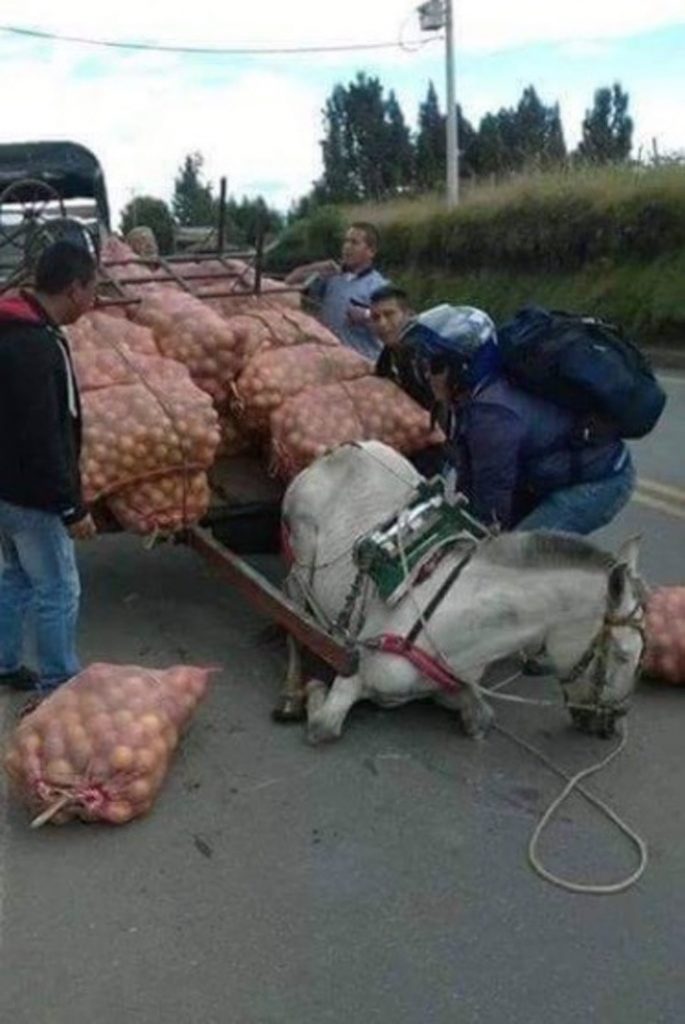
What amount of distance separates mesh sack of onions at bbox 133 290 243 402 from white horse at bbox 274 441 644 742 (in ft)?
4.35

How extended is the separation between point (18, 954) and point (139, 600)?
11.5ft

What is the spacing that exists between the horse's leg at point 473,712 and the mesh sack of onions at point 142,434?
1454 millimetres

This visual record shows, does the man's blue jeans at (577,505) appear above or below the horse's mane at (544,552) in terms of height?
below

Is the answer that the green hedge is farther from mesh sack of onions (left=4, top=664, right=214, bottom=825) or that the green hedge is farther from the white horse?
mesh sack of onions (left=4, top=664, right=214, bottom=825)

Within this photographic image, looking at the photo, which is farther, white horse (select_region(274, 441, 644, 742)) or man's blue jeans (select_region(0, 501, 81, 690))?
man's blue jeans (select_region(0, 501, 81, 690))

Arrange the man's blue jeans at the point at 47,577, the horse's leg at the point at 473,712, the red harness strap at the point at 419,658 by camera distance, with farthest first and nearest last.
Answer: the man's blue jeans at the point at 47,577
the horse's leg at the point at 473,712
the red harness strap at the point at 419,658

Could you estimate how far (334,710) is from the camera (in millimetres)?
5289

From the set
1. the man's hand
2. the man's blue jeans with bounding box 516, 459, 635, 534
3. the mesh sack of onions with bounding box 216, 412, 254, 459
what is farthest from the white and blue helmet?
the man's hand

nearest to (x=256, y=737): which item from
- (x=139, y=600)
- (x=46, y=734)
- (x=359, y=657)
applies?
(x=359, y=657)

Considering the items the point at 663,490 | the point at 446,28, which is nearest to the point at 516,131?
the point at 446,28

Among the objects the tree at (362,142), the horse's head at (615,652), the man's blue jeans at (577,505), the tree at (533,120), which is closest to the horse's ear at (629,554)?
the horse's head at (615,652)

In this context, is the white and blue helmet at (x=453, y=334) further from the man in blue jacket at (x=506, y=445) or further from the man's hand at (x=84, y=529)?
the man's hand at (x=84, y=529)

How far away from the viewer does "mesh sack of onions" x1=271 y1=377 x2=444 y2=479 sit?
6.38m

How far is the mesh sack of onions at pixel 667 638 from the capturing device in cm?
568
